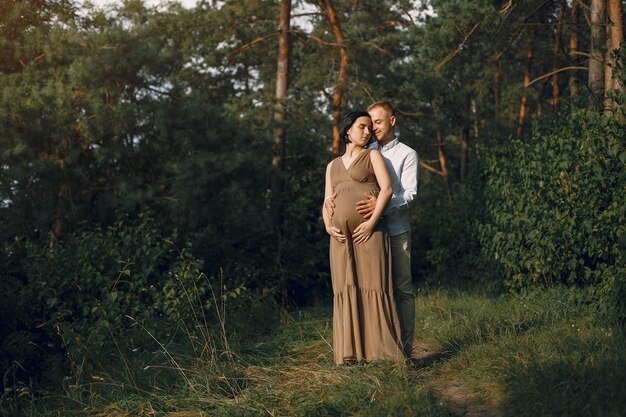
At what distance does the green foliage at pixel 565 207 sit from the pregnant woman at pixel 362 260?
2336 mm

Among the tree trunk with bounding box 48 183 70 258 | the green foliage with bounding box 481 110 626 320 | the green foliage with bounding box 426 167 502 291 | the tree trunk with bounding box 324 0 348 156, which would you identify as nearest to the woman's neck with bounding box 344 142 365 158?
the green foliage with bounding box 481 110 626 320

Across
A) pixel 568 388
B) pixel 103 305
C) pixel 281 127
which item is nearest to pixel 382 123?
pixel 568 388

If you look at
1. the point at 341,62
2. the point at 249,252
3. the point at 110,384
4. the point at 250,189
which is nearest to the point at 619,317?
the point at 110,384

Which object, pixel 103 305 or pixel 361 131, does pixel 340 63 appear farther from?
pixel 361 131

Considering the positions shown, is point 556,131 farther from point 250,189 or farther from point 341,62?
point 341,62

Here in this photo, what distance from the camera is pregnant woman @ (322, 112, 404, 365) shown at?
548 cm

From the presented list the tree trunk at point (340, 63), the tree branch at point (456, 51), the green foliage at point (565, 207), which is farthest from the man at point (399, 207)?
the tree trunk at point (340, 63)

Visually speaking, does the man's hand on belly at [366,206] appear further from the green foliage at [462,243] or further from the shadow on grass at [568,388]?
the green foliage at [462,243]

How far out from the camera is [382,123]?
5.69 m

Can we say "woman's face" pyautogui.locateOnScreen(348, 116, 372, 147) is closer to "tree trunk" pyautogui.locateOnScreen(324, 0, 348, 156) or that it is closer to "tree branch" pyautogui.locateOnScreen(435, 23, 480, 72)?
"tree branch" pyautogui.locateOnScreen(435, 23, 480, 72)

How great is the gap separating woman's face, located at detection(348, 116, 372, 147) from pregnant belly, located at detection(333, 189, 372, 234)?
382mm

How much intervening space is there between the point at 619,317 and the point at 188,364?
150 inches

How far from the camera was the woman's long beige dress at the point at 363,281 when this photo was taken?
5.49m

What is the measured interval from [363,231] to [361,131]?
764 mm
